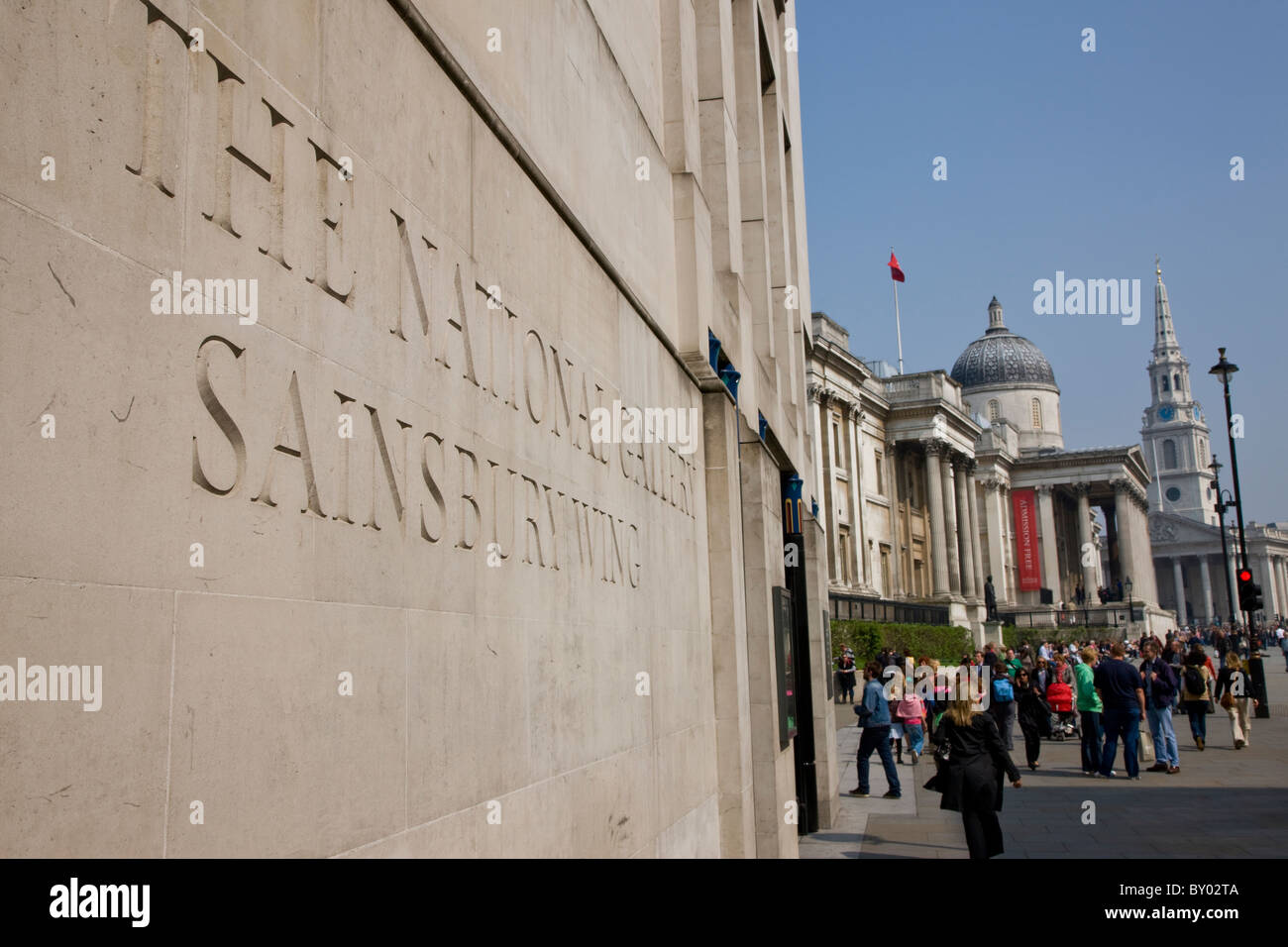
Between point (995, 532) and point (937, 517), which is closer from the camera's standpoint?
point (937, 517)

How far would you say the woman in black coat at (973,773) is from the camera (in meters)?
9.32

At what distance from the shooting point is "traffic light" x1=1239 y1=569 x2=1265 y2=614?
3067cm

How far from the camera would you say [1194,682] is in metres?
21.1

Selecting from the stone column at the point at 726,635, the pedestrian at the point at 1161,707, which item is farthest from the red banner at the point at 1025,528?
the stone column at the point at 726,635

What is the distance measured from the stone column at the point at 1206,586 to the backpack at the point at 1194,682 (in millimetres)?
178094

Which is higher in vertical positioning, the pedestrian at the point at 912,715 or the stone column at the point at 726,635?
the stone column at the point at 726,635

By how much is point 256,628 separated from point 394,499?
2.82 ft

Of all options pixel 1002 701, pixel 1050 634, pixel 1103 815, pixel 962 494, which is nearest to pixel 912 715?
pixel 1002 701

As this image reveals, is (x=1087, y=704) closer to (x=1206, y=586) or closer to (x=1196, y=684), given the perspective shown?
(x=1196, y=684)

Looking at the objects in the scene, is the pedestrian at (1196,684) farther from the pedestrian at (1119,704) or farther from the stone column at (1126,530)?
the stone column at (1126,530)

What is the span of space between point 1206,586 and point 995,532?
106 meters

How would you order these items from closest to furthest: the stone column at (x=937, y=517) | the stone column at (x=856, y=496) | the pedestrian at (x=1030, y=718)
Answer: the pedestrian at (x=1030, y=718) → the stone column at (x=856, y=496) → the stone column at (x=937, y=517)
